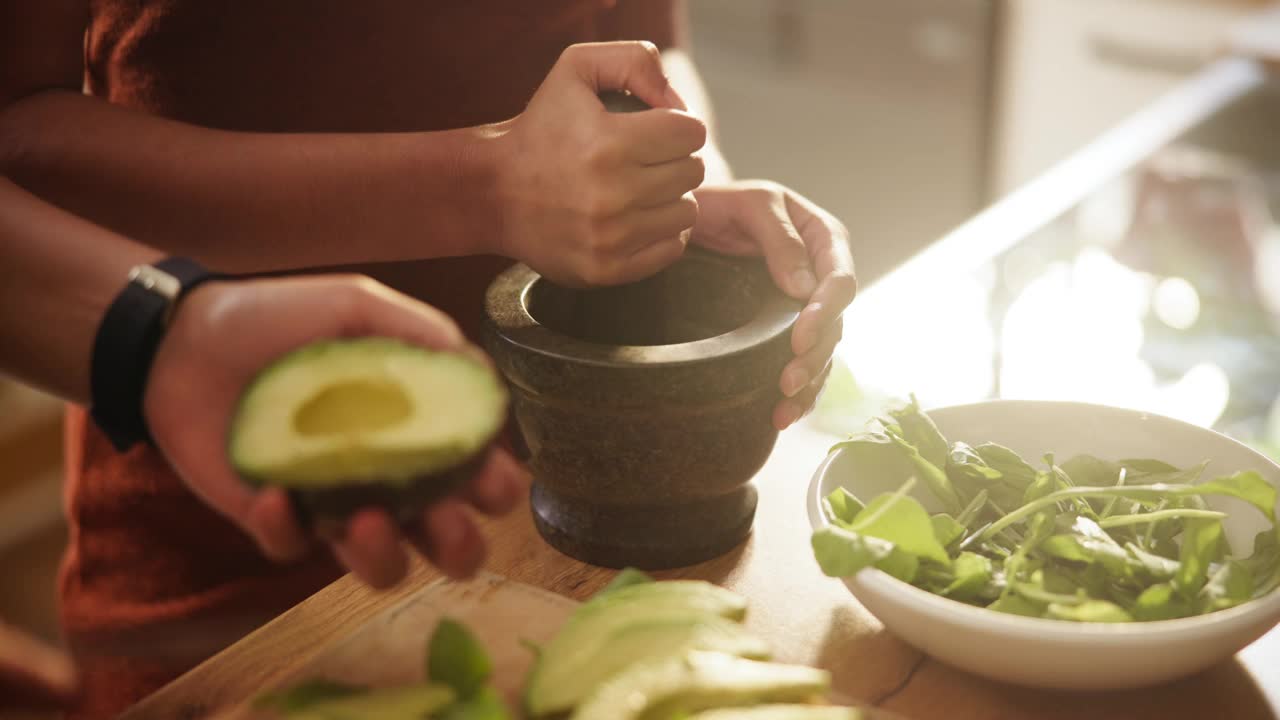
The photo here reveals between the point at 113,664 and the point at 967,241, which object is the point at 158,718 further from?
the point at 967,241

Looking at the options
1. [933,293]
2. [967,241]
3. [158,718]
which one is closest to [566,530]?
[158,718]

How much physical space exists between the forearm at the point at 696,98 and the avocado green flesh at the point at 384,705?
71cm

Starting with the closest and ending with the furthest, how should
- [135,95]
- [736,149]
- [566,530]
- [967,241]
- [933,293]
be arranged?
[566,530] < [135,95] < [933,293] < [967,241] < [736,149]

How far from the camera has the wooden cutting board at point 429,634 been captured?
0.74 m

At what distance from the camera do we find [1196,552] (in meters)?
0.80

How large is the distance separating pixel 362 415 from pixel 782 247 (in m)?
0.47

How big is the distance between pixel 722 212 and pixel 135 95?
581 mm

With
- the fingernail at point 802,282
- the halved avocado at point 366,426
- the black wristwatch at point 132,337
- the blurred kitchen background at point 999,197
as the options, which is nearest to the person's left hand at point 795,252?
the fingernail at point 802,282

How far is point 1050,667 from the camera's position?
0.74 meters

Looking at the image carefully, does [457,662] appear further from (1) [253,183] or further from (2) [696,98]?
(2) [696,98]

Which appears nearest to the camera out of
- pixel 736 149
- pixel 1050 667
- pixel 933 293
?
pixel 1050 667

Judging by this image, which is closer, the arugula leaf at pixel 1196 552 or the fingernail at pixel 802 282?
the arugula leaf at pixel 1196 552

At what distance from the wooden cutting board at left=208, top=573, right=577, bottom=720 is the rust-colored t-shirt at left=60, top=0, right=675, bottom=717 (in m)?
0.40

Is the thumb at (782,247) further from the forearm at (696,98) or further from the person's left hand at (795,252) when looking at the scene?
the forearm at (696,98)
